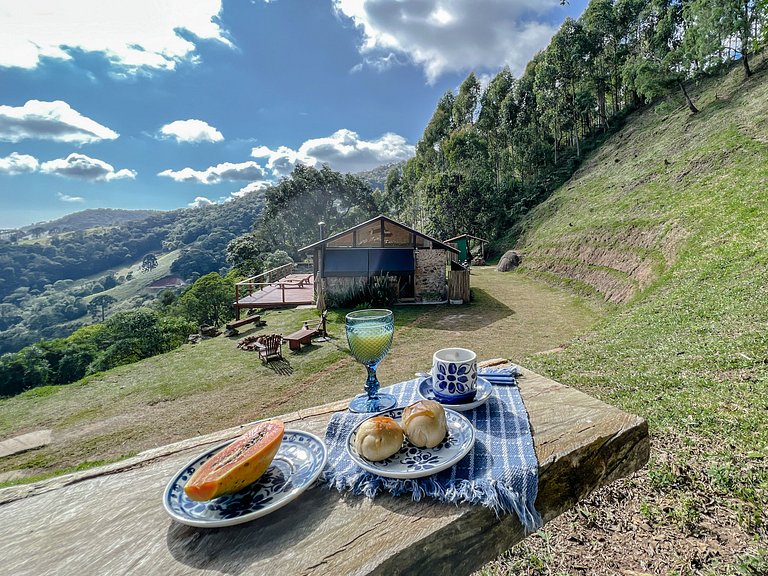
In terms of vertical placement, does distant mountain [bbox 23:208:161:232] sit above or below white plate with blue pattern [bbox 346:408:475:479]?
above

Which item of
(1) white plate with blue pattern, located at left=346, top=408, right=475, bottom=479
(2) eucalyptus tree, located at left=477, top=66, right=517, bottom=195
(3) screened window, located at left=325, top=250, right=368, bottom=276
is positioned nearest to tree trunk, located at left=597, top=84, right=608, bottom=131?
(2) eucalyptus tree, located at left=477, top=66, right=517, bottom=195

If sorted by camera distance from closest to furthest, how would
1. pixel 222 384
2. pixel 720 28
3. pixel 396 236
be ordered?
pixel 222 384 < pixel 396 236 < pixel 720 28

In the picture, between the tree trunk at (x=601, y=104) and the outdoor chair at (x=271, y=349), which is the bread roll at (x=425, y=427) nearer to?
the outdoor chair at (x=271, y=349)

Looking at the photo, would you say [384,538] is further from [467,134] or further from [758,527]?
[467,134]

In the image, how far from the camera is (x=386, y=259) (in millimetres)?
14852

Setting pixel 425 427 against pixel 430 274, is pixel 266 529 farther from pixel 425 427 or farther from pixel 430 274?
pixel 430 274

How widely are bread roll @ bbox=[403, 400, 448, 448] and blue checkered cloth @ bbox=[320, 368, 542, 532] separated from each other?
9 cm

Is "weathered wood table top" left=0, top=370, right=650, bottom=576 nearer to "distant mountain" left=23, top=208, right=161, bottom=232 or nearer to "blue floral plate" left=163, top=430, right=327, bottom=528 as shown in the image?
"blue floral plate" left=163, top=430, right=327, bottom=528

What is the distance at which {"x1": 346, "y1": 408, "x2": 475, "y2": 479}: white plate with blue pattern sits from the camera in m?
0.98

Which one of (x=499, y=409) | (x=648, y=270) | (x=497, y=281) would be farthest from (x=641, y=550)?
(x=497, y=281)

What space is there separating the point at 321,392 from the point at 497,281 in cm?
1420

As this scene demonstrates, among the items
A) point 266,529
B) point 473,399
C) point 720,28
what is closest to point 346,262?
point 473,399

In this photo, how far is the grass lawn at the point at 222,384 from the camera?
566 centimetres

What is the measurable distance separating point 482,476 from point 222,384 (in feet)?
25.6
